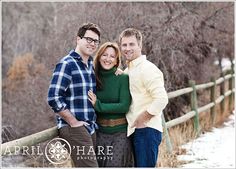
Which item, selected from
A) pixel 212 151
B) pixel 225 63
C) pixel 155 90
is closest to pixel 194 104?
pixel 212 151

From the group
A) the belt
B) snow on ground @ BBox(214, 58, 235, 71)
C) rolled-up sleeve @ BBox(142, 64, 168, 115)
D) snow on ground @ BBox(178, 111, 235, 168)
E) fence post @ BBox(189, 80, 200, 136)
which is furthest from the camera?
snow on ground @ BBox(214, 58, 235, 71)

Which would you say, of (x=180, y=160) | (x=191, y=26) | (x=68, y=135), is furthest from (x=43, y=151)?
(x=191, y=26)

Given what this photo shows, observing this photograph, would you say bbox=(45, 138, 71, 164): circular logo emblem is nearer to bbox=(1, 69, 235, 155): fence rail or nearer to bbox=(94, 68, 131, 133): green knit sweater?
bbox=(1, 69, 235, 155): fence rail

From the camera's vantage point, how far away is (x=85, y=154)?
293cm

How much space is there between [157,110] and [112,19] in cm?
197

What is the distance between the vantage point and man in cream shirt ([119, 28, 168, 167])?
2.88 m

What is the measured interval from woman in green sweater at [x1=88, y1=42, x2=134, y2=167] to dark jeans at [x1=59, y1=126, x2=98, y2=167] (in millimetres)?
82

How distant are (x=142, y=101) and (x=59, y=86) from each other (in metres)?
0.56

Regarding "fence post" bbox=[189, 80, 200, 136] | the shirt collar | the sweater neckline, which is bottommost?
"fence post" bbox=[189, 80, 200, 136]

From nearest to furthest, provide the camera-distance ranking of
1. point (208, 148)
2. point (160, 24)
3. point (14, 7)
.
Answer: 1. point (208, 148)
2. point (160, 24)
3. point (14, 7)

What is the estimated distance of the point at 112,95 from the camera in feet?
9.55

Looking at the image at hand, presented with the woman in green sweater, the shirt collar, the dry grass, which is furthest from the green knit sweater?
the dry grass

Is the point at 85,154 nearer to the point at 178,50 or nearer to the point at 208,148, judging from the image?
the point at 208,148

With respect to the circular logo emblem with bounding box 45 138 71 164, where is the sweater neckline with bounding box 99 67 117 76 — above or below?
above
